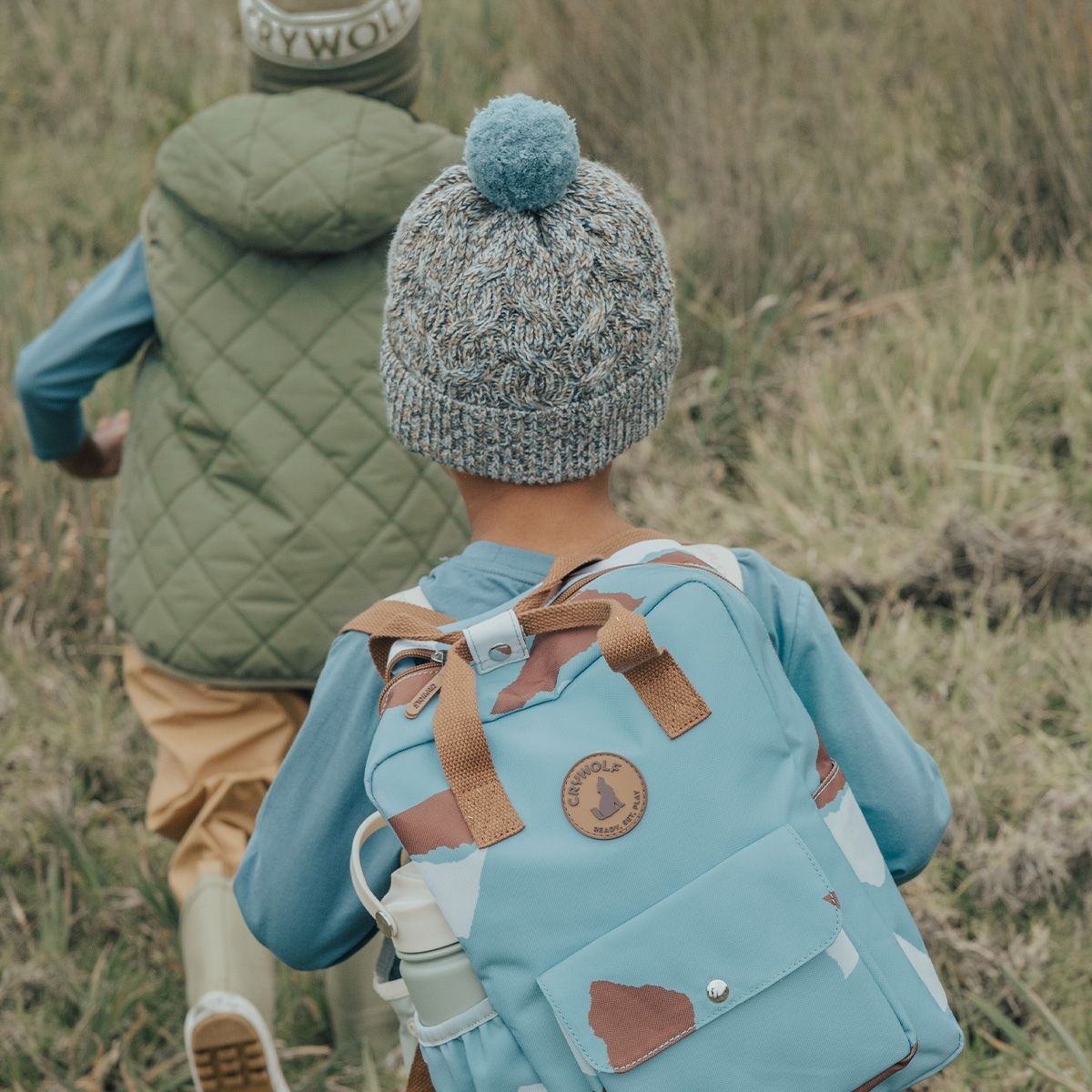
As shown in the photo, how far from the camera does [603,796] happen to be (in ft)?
4.31

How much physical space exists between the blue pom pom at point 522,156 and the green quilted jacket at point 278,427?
1.03 metres

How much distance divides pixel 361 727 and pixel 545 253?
1.67 ft

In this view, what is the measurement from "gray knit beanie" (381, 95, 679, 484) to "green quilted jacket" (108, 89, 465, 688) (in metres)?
1.00

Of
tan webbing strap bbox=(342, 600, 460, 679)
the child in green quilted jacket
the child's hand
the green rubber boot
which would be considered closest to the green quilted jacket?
the child in green quilted jacket

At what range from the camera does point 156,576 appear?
8.68 ft

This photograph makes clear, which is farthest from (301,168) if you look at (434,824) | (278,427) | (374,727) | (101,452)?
(434,824)

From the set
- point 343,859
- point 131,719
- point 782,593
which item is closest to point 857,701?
point 782,593

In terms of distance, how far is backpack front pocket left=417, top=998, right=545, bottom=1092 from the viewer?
134cm

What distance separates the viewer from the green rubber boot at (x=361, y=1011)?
8.68 ft

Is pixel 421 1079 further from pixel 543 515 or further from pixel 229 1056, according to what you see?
pixel 229 1056

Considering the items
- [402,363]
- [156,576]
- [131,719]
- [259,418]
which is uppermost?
[402,363]

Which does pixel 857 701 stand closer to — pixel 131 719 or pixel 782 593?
pixel 782 593

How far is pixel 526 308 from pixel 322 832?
581 millimetres

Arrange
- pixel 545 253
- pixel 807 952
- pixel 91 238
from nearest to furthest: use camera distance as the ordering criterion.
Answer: pixel 807 952 < pixel 545 253 < pixel 91 238
